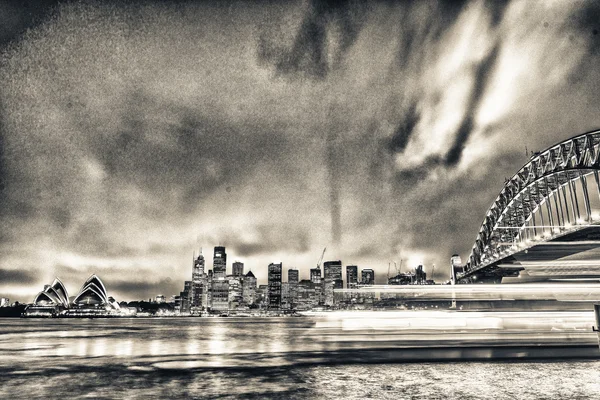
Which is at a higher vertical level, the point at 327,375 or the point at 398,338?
the point at 327,375

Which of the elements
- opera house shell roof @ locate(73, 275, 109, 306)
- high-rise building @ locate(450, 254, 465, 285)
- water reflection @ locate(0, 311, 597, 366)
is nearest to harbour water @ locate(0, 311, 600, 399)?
water reflection @ locate(0, 311, 597, 366)

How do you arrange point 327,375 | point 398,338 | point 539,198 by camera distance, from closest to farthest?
1. point 327,375
2. point 398,338
3. point 539,198

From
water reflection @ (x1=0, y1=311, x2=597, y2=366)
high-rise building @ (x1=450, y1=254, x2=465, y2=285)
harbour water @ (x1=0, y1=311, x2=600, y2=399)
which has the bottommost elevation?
water reflection @ (x1=0, y1=311, x2=597, y2=366)

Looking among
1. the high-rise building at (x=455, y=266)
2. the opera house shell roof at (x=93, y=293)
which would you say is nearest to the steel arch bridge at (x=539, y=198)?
the high-rise building at (x=455, y=266)

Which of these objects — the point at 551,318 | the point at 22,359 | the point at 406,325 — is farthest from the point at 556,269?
the point at 22,359

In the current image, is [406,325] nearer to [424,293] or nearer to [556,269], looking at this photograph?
[424,293]

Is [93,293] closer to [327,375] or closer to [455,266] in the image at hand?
[455,266]

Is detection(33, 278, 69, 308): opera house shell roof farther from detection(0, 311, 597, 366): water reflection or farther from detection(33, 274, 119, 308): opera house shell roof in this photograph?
detection(0, 311, 597, 366): water reflection

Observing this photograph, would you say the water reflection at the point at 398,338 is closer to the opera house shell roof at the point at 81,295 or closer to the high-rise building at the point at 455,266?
the high-rise building at the point at 455,266

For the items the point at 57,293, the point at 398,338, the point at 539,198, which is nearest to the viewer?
the point at 398,338

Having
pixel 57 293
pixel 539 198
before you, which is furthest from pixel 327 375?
pixel 57 293

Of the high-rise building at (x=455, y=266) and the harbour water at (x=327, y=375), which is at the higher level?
the high-rise building at (x=455, y=266)
